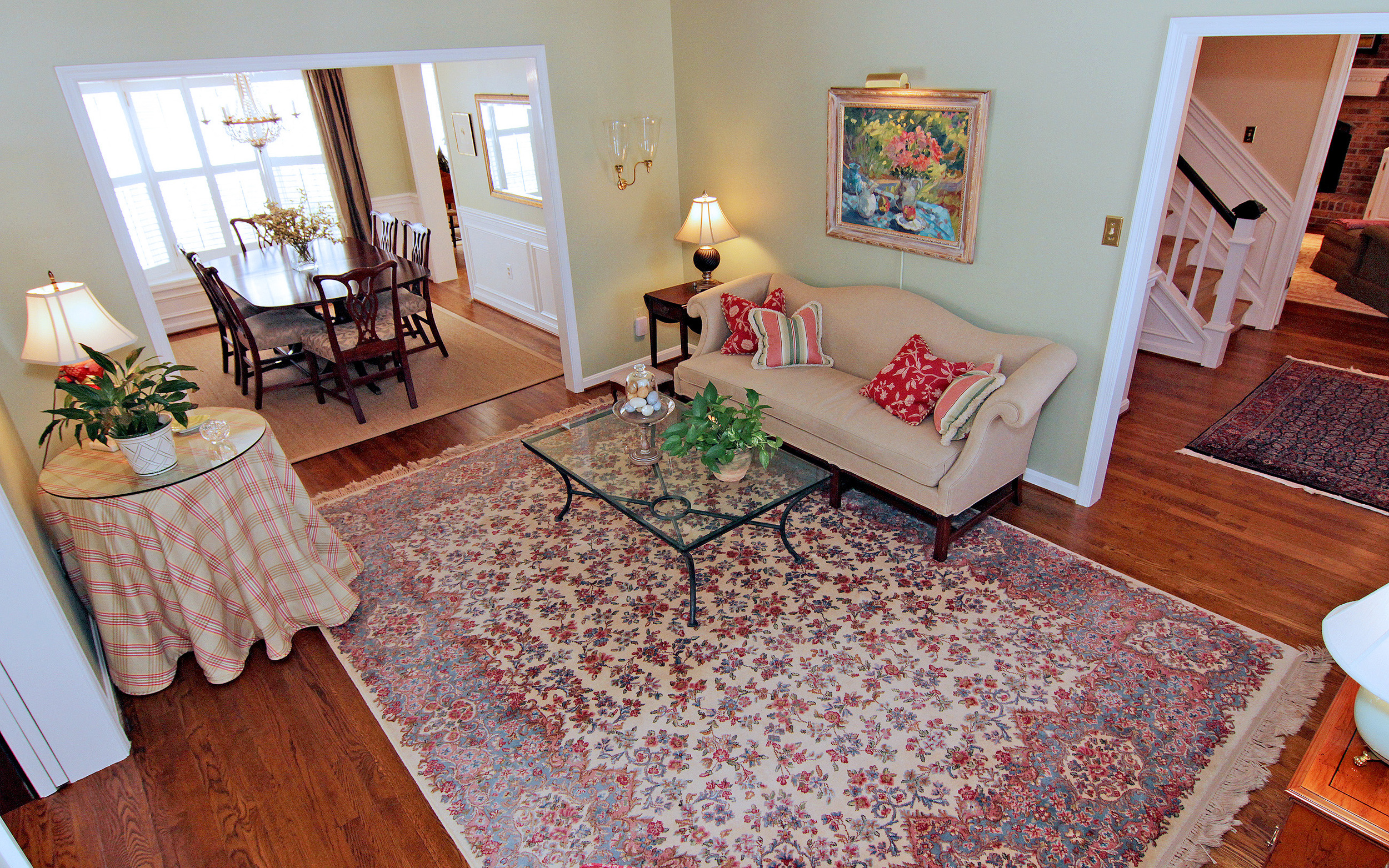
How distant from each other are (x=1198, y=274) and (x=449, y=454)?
5.07 m

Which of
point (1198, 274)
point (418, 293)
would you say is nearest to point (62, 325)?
point (418, 293)

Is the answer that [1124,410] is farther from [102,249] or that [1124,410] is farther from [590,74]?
[102,249]

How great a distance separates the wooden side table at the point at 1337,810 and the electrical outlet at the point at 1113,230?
2129 mm

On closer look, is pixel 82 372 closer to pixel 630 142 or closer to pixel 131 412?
pixel 131 412

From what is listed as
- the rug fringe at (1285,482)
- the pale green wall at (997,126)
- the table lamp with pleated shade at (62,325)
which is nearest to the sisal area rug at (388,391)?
the table lamp with pleated shade at (62,325)

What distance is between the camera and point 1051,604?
3.17 metres

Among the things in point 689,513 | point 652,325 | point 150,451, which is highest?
point 150,451

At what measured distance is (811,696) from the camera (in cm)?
277

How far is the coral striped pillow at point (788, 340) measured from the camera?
4.27 metres

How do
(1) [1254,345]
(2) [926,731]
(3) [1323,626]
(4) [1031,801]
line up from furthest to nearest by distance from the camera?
(1) [1254,345], (2) [926,731], (4) [1031,801], (3) [1323,626]

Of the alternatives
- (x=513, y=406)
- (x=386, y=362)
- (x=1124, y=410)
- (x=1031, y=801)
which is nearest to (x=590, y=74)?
(x=513, y=406)

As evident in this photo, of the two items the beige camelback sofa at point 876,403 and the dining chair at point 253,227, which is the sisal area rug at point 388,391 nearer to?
the dining chair at point 253,227

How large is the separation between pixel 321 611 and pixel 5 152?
225cm

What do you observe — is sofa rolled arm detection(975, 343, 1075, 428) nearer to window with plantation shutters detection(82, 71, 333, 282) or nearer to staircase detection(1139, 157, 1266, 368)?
staircase detection(1139, 157, 1266, 368)
